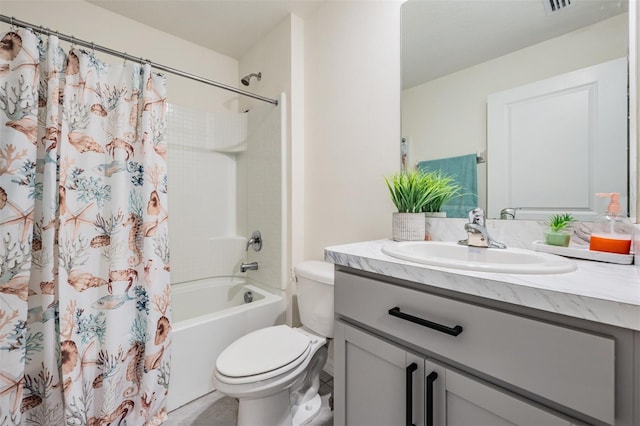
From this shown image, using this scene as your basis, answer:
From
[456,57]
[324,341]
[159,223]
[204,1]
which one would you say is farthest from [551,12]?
[204,1]

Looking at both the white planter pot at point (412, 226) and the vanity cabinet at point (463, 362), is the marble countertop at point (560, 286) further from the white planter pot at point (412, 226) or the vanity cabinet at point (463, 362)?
the white planter pot at point (412, 226)

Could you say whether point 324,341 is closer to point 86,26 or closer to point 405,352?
point 405,352

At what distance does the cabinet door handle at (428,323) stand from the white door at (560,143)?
0.64 metres

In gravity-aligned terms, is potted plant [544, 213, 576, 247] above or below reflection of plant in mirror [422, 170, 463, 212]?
below

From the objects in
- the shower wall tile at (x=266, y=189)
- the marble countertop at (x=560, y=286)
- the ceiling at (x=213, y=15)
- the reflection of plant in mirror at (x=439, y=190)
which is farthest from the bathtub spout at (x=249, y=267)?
the ceiling at (x=213, y=15)

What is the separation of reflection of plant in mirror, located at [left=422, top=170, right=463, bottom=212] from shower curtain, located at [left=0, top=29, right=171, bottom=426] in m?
1.27

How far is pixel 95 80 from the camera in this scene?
126 centimetres

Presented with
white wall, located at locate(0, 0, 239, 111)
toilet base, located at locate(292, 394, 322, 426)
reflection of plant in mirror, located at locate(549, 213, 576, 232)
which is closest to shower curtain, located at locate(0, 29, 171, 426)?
toilet base, located at locate(292, 394, 322, 426)

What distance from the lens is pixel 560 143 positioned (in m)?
0.96

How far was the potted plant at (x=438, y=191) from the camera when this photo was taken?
1.22m

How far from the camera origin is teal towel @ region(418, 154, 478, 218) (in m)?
1.17

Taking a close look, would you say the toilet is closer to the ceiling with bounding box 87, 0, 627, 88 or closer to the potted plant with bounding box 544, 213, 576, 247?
the potted plant with bounding box 544, 213, 576, 247

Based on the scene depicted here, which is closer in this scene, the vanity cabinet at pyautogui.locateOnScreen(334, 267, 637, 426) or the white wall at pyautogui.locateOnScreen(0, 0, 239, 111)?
the vanity cabinet at pyautogui.locateOnScreen(334, 267, 637, 426)

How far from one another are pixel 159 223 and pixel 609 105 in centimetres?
181
